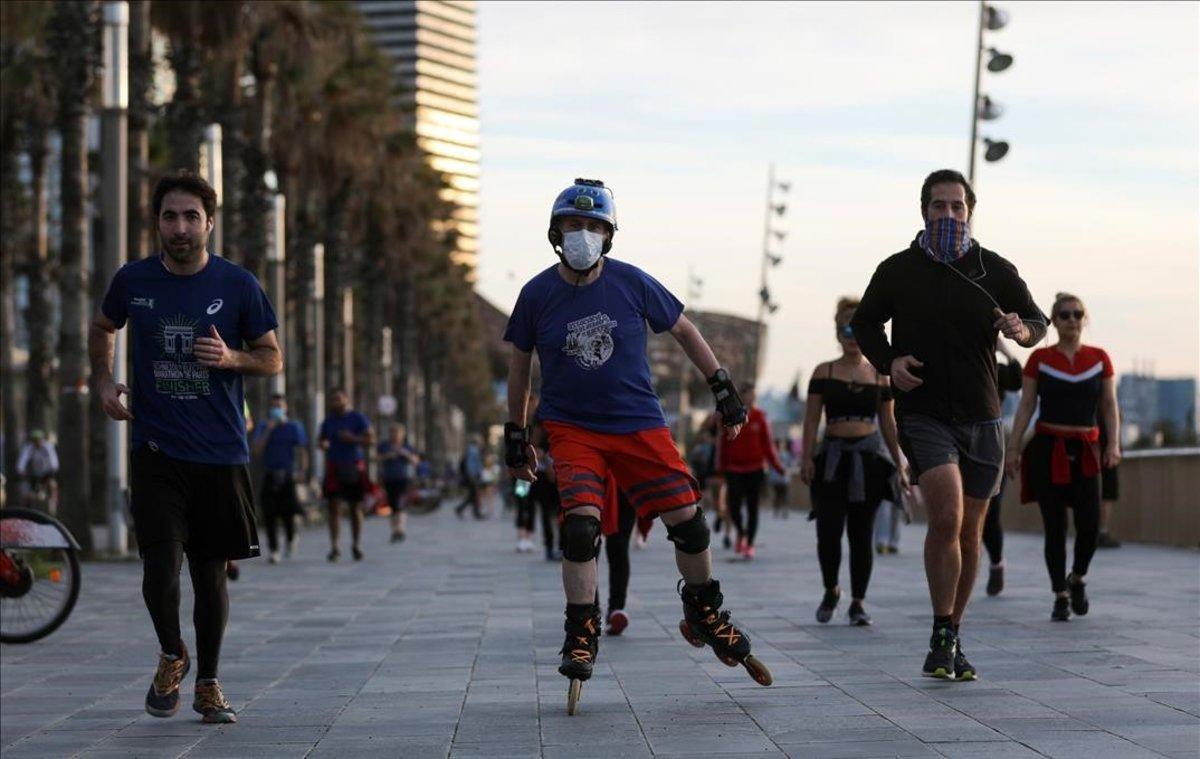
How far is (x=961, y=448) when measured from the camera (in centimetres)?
836

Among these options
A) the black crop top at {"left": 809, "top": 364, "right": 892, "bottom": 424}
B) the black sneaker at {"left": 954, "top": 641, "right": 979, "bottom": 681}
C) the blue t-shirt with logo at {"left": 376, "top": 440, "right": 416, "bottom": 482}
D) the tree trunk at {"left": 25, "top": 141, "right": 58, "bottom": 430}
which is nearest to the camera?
the black sneaker at {"left": 954, "top": 641, "right": 979, "bottom": 681}

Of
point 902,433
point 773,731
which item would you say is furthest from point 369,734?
point 902,433

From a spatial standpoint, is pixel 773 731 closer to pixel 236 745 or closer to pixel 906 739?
pixel 906 739

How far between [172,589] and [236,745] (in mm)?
731

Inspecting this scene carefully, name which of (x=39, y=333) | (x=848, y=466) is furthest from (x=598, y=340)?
(x=39, y=333)

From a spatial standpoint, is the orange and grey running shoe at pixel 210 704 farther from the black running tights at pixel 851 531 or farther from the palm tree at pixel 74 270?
the palm tree at pixel 74 270

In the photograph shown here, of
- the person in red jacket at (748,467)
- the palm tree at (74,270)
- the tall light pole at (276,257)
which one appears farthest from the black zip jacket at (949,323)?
the tall light pole at (276,257)

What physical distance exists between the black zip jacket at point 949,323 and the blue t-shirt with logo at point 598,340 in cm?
124

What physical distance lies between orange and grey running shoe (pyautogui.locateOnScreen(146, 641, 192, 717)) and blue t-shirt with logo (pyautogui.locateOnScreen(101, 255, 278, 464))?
74cm

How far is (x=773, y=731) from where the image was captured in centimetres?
684

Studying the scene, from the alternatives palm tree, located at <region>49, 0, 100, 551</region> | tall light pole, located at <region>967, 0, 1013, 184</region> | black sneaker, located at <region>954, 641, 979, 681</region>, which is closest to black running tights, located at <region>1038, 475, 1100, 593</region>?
black sneaker, located at <region>954, 641, 979, 681</region>

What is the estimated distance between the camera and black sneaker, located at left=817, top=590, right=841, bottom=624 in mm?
11531

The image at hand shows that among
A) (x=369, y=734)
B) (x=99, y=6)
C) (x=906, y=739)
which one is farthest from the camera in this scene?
(x=99, y=6)

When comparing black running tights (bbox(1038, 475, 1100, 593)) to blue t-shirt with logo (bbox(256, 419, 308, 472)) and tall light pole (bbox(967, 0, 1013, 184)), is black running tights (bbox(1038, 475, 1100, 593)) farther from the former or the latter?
tall light pole (bbox(967, 0, 1013, 184))
